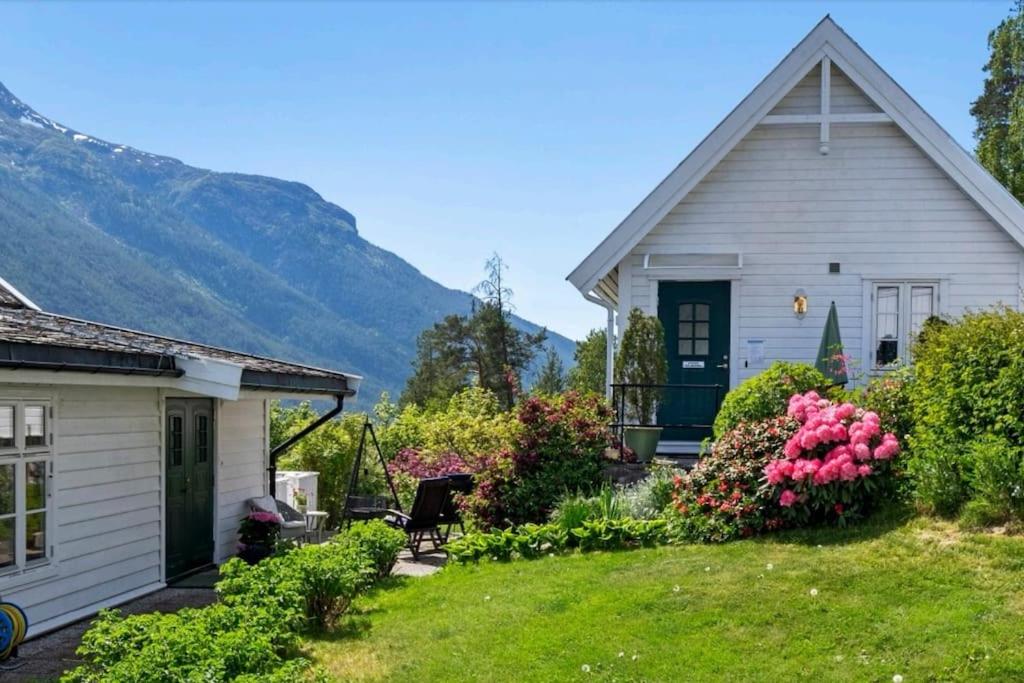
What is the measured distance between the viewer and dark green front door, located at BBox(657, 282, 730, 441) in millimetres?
14672

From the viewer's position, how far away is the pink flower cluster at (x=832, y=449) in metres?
8.58

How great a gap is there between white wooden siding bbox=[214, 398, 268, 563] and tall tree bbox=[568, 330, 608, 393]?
2105 centimetres

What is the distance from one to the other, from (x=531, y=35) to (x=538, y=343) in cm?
2766

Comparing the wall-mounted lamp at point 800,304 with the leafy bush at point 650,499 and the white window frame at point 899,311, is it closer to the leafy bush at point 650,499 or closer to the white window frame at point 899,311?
the white window frame at point 899,311

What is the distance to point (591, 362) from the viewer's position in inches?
1385

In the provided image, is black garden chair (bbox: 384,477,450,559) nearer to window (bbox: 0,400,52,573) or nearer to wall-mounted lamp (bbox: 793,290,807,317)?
window (bbox: 0,400,52,573)

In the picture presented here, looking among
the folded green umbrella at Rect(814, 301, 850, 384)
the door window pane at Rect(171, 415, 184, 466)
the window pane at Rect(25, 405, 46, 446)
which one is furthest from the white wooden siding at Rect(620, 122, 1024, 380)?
the window pane at Rect(25, 405, 46, 446)

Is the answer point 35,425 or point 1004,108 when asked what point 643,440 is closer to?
point 35,425

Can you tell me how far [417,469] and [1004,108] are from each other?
22239 millimetres

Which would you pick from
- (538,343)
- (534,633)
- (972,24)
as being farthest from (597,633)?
(538,343)

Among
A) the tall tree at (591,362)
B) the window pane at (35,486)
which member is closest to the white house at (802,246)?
the window pane at (35,486)

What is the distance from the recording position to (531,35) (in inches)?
665

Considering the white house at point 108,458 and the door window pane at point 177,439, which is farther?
the door window pane at point 177,439

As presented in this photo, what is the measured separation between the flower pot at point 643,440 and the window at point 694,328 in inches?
82.2
